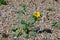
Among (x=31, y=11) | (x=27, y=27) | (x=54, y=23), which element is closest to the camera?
(x=27, y=27)

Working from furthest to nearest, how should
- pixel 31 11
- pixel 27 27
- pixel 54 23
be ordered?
pixel 31 11
pixel 54 23
pixel 27 27

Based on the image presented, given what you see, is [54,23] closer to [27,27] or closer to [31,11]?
[27,27]

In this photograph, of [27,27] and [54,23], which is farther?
[54,23]

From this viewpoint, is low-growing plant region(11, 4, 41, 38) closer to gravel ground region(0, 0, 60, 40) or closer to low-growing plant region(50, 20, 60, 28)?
gravel ground region(0, 0, 60, 40)

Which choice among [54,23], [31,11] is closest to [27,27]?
[54,23]

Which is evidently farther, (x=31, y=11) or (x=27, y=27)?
(x=31, y=11)

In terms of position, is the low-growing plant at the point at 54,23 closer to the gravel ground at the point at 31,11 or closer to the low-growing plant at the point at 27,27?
the gravel ground at the point at 31,11

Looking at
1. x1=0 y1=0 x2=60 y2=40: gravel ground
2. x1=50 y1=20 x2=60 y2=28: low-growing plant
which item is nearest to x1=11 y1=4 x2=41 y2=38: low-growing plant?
x1=0 y1=0 x2=60 y2=40: gravel ground

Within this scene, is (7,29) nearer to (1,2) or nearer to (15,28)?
(15,28)

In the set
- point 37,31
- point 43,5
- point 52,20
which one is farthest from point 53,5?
point 37,31
